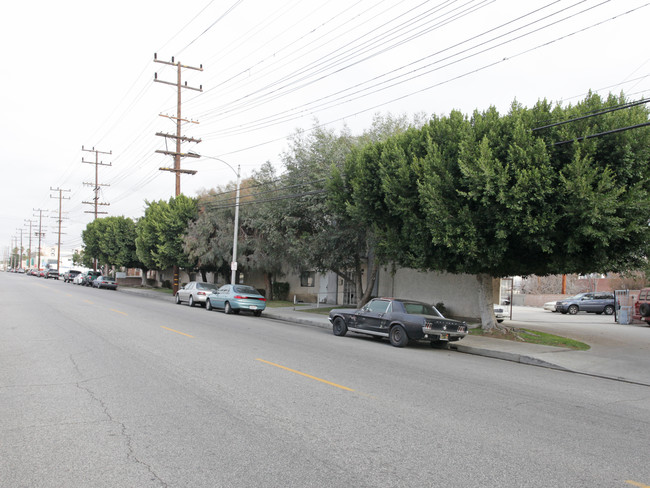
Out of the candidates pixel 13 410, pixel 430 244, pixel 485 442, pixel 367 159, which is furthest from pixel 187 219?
pixel 485 442

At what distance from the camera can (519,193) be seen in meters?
12.9

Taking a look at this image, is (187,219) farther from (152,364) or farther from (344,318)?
(152,364)

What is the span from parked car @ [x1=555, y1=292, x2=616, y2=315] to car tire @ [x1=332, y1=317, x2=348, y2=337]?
22811 mm

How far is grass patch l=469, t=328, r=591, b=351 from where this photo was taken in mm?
15702

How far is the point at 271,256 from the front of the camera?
30.0m

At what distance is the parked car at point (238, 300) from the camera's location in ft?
77.1

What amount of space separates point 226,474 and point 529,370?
9.05m

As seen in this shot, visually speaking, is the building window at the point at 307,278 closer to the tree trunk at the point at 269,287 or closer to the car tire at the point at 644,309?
the tree trunk at the point at 269,287

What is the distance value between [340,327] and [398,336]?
9.21ft

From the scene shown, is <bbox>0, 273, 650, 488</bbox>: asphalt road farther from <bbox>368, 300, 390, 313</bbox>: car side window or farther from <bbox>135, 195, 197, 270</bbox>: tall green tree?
<bbox>135, 195, 197, 270</bbox>: tall green tree

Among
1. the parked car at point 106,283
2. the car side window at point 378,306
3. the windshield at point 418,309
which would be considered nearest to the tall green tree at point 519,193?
the windshield at point 418,309

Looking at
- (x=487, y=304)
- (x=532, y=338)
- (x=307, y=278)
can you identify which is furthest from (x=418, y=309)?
(x=307, y=278)

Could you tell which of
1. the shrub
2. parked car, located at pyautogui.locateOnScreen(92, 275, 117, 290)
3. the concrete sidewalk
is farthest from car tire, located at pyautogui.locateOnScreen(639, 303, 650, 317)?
parked car, located at pyautogui.locateOnScreen(92, 275, 117, 290)

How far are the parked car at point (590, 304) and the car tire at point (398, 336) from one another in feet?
77.5
